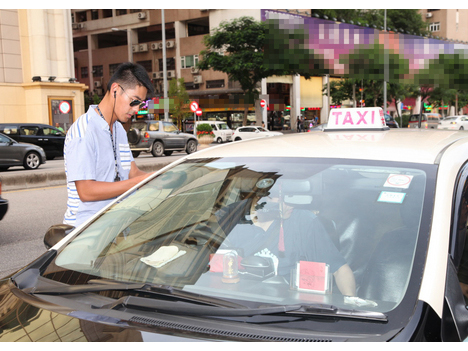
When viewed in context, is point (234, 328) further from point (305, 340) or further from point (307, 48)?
point (307, 48)

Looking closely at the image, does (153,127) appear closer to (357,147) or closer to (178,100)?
(357,147)

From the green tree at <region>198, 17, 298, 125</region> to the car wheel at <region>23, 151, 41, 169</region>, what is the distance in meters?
25.5

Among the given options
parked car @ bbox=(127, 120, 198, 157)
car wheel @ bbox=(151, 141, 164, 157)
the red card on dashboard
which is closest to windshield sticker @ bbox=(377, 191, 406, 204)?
the red card on dashboard

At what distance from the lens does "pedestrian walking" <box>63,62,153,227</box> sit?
291 cm

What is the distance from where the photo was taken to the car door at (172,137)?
24.2m

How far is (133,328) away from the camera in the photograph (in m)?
1.55

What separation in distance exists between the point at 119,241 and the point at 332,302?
1045 mm

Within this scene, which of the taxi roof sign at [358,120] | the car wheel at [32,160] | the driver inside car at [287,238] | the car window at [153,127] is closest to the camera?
the driver inside car at [287,238]

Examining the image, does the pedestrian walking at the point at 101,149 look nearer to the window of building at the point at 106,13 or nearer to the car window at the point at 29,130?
the car window at the point at 29,130

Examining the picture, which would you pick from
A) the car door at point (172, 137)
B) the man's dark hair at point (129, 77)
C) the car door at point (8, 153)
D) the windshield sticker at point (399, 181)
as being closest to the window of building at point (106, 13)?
the car door at point (172, 137)

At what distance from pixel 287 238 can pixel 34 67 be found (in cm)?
3068

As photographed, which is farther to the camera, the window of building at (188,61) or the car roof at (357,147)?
the window of building at (188,61)

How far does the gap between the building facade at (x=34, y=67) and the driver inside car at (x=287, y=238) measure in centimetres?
2931

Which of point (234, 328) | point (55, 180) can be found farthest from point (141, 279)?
point (55, 180)
